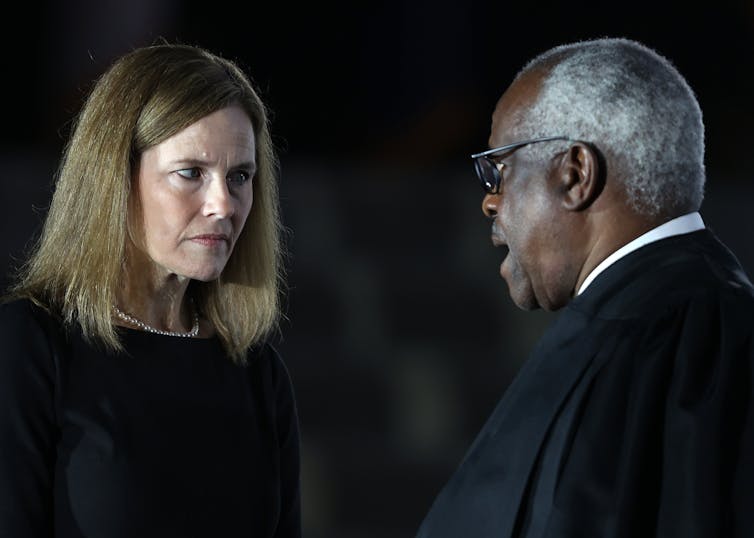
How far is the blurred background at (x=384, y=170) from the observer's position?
13.9 feet

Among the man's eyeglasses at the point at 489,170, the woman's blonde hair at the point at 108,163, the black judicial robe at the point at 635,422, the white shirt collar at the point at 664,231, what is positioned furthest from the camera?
the woman's blonde hair at the point at 108,163

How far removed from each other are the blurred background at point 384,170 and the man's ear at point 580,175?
267 centimetres

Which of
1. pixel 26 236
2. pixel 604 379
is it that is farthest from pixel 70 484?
pixel 26 236

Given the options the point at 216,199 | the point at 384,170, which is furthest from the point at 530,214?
the point at 384,170

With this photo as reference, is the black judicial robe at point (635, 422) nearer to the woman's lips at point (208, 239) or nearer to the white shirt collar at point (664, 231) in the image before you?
the white shirt collar at point (664, 231)

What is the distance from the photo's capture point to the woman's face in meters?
1.70

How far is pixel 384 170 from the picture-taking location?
480 centimetres

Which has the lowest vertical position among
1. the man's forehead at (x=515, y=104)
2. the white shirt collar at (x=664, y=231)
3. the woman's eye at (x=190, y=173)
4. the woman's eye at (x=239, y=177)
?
the white shirt collar at (x=664, y=231)

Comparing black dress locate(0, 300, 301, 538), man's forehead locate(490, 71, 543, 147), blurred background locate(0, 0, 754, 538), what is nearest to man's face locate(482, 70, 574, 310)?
man's forehead locate(490, 71, 543, 147)

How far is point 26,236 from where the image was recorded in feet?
12.5

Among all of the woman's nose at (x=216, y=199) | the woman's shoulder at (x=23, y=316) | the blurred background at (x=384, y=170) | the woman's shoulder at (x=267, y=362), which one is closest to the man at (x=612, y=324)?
the woman's nose at (x=216, y=199)

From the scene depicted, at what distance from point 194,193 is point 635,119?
65cm

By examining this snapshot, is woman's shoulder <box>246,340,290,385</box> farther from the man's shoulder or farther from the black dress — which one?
the man's shoulder

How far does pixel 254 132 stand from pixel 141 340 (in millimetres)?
368
